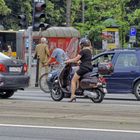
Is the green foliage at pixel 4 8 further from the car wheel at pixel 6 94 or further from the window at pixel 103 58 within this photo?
the car wheel at pixel 6 94

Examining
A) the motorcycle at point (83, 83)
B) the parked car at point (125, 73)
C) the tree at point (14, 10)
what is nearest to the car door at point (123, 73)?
the parked car at point (125, 73)

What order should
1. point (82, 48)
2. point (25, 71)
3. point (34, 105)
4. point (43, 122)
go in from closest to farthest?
point (43, 122) < point (34, 105) < point (82, 48) < point (25, 71)

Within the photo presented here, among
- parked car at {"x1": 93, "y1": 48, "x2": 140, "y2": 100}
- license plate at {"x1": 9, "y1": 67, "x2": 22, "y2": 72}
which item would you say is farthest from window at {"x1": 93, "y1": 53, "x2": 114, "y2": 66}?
license plate at {"x1": 9, "y1": 67, "x2": 22, "y2": 72}

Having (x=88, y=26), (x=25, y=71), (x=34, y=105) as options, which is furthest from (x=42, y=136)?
(x=88, y=26)

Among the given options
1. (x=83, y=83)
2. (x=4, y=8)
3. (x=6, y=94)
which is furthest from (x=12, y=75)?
(x=4, y=8)

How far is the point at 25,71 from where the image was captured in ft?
57.6

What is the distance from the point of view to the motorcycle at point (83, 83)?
15.9 m

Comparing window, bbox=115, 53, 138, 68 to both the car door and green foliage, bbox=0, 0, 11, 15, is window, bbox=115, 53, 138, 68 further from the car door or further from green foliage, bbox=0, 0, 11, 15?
green foliage, bbox=0, 0, 11, 15

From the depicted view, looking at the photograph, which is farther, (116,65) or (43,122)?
(116,65)

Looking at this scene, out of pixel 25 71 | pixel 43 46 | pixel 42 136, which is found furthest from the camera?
pixel 43 46

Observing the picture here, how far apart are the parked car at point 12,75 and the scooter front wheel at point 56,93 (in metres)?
0.91

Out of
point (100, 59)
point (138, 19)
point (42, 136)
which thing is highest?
point (138, 19)

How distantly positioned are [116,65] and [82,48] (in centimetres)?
254

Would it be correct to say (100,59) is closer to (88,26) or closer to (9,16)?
(88,26)
